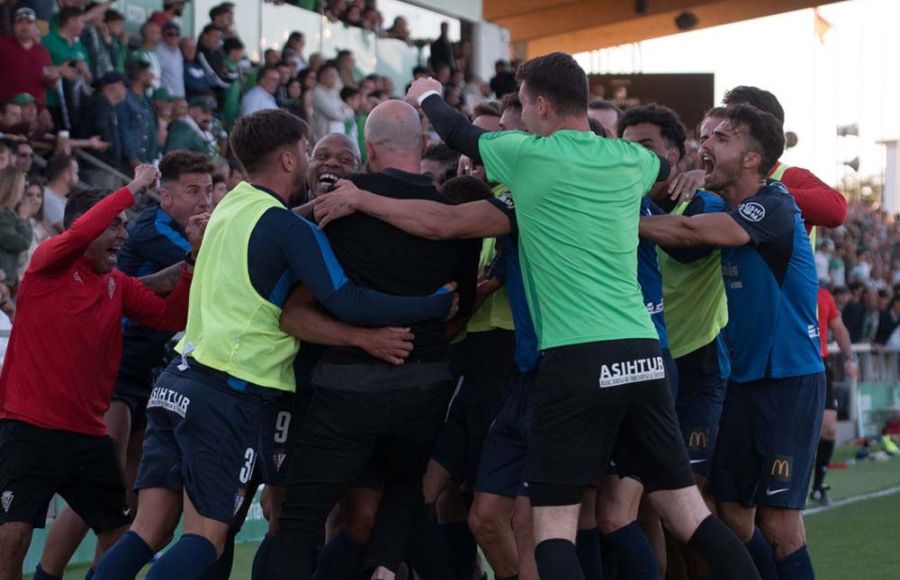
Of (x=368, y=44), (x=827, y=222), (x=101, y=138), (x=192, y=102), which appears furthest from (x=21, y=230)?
(x=368, y=44)

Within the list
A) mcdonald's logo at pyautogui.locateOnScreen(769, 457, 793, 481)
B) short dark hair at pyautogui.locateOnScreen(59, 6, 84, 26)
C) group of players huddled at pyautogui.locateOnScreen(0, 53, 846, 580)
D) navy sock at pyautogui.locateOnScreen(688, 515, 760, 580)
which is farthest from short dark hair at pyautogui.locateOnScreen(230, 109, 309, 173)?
short dark hair at pyautogui.locateOnScreen(59, 6, 84, 26)

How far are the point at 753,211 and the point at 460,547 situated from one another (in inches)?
90.9

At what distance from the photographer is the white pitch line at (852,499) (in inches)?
483

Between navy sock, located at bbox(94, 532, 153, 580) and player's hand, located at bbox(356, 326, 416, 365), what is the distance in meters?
1.21

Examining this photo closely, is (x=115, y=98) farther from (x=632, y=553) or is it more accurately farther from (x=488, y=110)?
(x=632, y=553)

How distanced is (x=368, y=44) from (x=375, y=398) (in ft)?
46.9

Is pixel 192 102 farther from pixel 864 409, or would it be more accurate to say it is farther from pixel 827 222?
pixel 864 409

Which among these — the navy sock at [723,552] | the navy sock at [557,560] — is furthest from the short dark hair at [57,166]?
the navy sock at [723,552]

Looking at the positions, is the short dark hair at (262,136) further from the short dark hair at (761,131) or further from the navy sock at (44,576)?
the navy sock at (44,576)

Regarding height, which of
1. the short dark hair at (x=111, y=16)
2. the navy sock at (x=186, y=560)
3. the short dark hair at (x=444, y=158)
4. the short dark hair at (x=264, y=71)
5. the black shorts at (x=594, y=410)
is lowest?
the navy sock at (x=186, y=560)

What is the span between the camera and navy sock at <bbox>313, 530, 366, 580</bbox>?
20.0ft

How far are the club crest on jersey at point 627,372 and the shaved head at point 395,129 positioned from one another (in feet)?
4.23

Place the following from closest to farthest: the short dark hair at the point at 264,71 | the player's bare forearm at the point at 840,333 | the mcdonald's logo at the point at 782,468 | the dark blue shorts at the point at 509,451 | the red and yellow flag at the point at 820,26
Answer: the dark blue shorts at the point at 509,451 → the mcdonald's logo at the point at 782,468 → the player's bare forearm at the point at 840,333 → the short dark hair at the point at 264,71 → the red and yellow flag at the point at 820,26

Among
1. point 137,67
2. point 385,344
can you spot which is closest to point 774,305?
point 385,344
